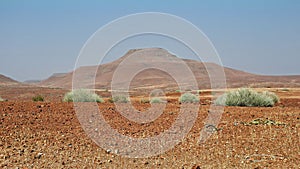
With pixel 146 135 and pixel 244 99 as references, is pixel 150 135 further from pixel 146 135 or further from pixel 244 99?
pixel 244 99

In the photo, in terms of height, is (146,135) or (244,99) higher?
(244,99)

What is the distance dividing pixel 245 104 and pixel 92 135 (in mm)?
9712

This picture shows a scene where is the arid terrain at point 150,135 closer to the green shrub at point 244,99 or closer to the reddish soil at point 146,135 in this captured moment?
the reddish soil at point 146,135

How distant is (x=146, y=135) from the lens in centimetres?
884

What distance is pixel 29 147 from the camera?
7.61 m

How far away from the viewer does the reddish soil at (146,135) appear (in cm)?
666

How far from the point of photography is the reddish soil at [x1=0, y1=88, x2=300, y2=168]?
6664 mm

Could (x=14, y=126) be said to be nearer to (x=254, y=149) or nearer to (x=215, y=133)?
(x=215, y=133)

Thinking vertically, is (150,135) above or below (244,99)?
below

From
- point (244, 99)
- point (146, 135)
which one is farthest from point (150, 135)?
point (244, 99)

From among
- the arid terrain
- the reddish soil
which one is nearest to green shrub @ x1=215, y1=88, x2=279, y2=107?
the arid terrain

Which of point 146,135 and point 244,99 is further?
point 244,99

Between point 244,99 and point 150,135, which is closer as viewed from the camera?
point 150,135

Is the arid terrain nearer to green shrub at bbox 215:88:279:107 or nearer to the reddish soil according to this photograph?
the reddish soil
